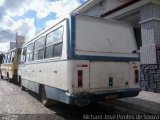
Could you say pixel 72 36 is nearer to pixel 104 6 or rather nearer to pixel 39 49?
pixel 39 49

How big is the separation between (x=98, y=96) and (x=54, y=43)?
2.13 meters

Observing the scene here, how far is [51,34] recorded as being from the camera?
25.2 ft

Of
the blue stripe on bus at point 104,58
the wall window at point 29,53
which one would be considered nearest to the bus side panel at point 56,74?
the blue stripe on bus at point 104,58

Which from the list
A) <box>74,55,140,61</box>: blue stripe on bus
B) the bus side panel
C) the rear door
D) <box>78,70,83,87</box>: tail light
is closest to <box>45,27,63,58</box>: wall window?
the bus side panel

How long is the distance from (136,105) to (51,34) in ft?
11.6

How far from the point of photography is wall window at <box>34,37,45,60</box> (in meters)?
8.46

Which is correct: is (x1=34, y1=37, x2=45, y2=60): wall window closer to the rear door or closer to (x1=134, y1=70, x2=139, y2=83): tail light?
the rear door

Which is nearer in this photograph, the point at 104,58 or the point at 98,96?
the point at 98,96

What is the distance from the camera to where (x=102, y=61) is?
21.7 ft

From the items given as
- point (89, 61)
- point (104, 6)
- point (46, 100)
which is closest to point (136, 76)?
point (89, 61)

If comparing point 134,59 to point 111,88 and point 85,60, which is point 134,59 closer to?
point 111,88

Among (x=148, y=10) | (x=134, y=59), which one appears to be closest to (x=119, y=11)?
(x=148, y=10)

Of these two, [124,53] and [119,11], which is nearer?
[124,53]

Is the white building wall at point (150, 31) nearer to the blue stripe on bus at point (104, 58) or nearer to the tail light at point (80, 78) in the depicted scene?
the blue stripe on bus at point (104, 58)
